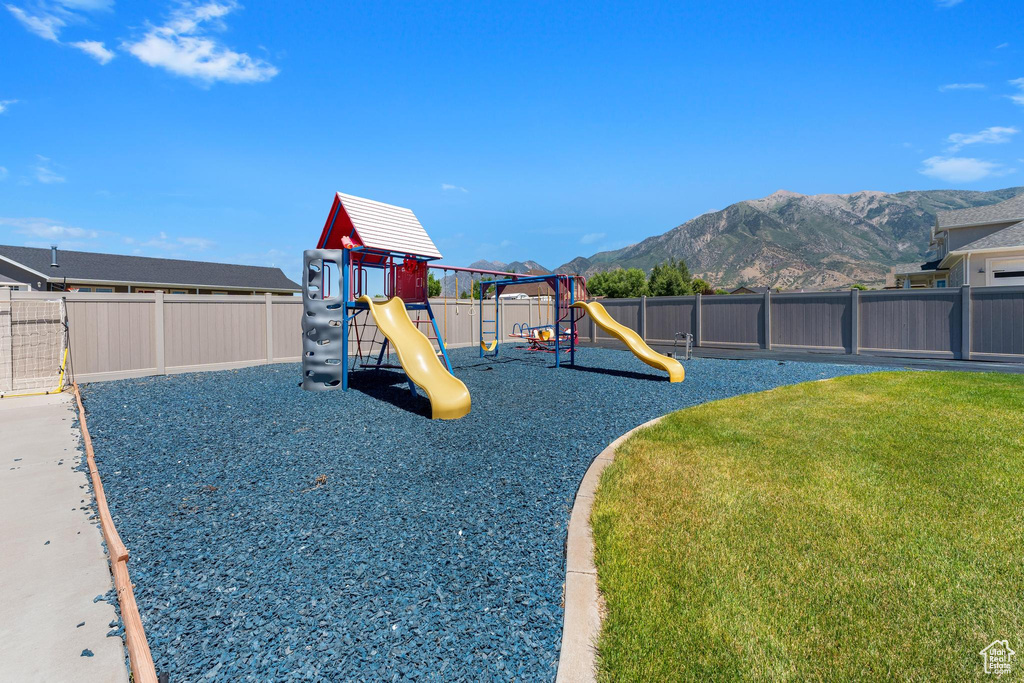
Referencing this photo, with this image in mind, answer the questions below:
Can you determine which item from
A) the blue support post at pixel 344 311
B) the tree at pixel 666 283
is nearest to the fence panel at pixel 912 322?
the blue support post at pixel 344 311

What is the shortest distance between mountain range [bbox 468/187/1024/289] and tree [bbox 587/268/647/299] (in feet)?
169

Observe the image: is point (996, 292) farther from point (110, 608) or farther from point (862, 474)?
point (110, 608)

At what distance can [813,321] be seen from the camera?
16.2 m

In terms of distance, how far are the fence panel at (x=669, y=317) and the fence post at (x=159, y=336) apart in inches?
677

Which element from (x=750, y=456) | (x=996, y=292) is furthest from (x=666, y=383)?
(x=996, y=292)

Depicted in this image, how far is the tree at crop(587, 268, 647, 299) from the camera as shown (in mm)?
55312

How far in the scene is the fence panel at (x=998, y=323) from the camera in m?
12.6

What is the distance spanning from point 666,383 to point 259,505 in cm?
816

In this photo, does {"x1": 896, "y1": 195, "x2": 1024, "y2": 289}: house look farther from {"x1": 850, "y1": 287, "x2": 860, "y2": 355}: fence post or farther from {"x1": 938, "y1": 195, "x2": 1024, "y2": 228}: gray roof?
{"x1": 850, "y1": 287, "x2": 860, "y2": 355}: fence post

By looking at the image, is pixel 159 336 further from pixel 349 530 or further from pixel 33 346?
pixel 349 530

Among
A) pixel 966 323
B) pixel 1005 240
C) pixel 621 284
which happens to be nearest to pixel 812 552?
pixel 966 323

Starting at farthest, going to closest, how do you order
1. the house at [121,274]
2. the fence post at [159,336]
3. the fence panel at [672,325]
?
1. the house at [121,274]
2. the fence post at [159,336]
3. the fence panel at [672,325]

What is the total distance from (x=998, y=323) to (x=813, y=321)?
4491 millimetres

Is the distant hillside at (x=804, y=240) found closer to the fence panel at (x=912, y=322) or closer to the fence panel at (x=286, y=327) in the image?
the fence panel at (x=912, y=322)
